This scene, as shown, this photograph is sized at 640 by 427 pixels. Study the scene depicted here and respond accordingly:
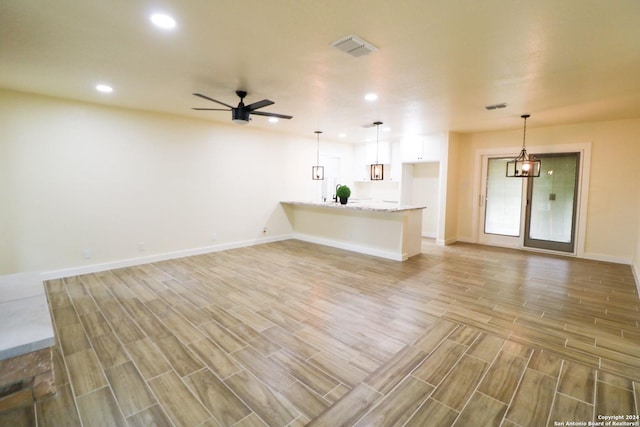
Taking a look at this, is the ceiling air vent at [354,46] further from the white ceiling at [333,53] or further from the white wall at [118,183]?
the white wall at [118,183]

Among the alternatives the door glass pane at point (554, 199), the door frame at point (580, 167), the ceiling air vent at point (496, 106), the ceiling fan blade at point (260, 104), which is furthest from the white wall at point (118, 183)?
the door glass pane at point (554, 199)

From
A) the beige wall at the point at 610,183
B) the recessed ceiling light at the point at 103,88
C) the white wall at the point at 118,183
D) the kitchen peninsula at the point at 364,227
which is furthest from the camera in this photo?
the kitchen peninsula at the point at 364,227

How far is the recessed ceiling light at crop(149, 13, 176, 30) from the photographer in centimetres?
218

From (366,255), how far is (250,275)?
94.1 inches

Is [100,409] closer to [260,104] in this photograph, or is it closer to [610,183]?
[260,104]

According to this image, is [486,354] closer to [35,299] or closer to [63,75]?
[35,299]

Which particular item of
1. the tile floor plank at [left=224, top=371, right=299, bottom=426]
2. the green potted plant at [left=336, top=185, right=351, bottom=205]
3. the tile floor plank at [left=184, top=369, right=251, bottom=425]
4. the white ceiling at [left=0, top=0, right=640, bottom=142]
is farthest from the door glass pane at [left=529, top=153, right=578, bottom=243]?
A: the tile floor plank at [left=184, top=369, right=251, bottom=425]

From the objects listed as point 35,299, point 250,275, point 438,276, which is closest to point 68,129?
point 250,275

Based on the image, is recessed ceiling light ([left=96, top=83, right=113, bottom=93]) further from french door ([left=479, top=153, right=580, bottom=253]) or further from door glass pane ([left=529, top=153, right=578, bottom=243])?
door glass pane ([left=529, top=153, right=578, bottom=243])

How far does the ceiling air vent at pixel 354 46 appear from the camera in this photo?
8.05ft

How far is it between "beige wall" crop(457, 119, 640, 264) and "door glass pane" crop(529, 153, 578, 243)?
0.29m

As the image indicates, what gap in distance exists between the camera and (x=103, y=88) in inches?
152

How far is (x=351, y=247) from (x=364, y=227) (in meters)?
0.55

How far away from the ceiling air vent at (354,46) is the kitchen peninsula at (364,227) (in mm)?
3140
